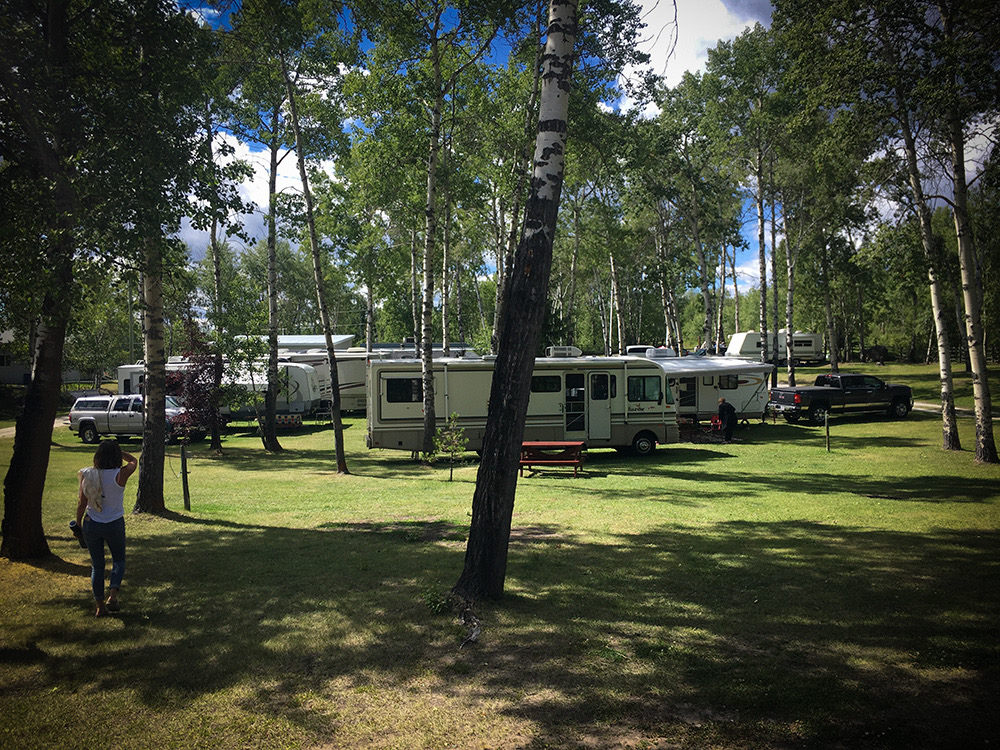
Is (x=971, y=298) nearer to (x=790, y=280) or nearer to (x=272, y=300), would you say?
(x=790, y=280)

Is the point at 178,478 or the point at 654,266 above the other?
the point at 654,266

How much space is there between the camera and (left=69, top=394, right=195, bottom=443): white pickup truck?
75.7ft

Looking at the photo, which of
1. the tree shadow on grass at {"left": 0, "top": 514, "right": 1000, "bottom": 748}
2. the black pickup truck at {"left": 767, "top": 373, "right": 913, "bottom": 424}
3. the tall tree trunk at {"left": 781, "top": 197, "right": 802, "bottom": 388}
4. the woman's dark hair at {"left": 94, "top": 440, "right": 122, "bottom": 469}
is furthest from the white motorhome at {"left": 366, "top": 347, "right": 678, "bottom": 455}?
the tall tree trunk at {"left": 781, "top": 197, "right": 802, "bottom": 388}

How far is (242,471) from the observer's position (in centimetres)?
1642

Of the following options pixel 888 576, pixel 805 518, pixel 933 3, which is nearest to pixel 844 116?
pixel 933 3

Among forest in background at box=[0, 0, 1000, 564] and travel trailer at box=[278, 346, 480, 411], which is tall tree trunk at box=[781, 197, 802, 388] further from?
travel trailer at box=[278, 346, 480, 411]

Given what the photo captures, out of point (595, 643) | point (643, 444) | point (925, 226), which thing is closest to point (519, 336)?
point (595, 643)

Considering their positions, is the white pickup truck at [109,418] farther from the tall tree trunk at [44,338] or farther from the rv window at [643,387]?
the tall tree trunk at [44,338]

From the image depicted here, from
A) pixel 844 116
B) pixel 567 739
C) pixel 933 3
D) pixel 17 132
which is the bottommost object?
pixel 567 739

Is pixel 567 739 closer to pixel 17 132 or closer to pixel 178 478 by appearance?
pixel 17 132

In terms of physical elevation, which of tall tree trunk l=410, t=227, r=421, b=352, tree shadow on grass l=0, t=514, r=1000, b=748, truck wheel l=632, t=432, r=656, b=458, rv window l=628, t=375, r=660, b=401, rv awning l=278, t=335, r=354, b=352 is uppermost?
tall tree trunk l=410, t=227, r=421, b=352

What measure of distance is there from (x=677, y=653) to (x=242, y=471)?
14412mm

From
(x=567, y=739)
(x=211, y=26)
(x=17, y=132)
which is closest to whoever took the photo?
(x=567, y=739)

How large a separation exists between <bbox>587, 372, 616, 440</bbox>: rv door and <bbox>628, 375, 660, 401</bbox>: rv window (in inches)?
23.8
